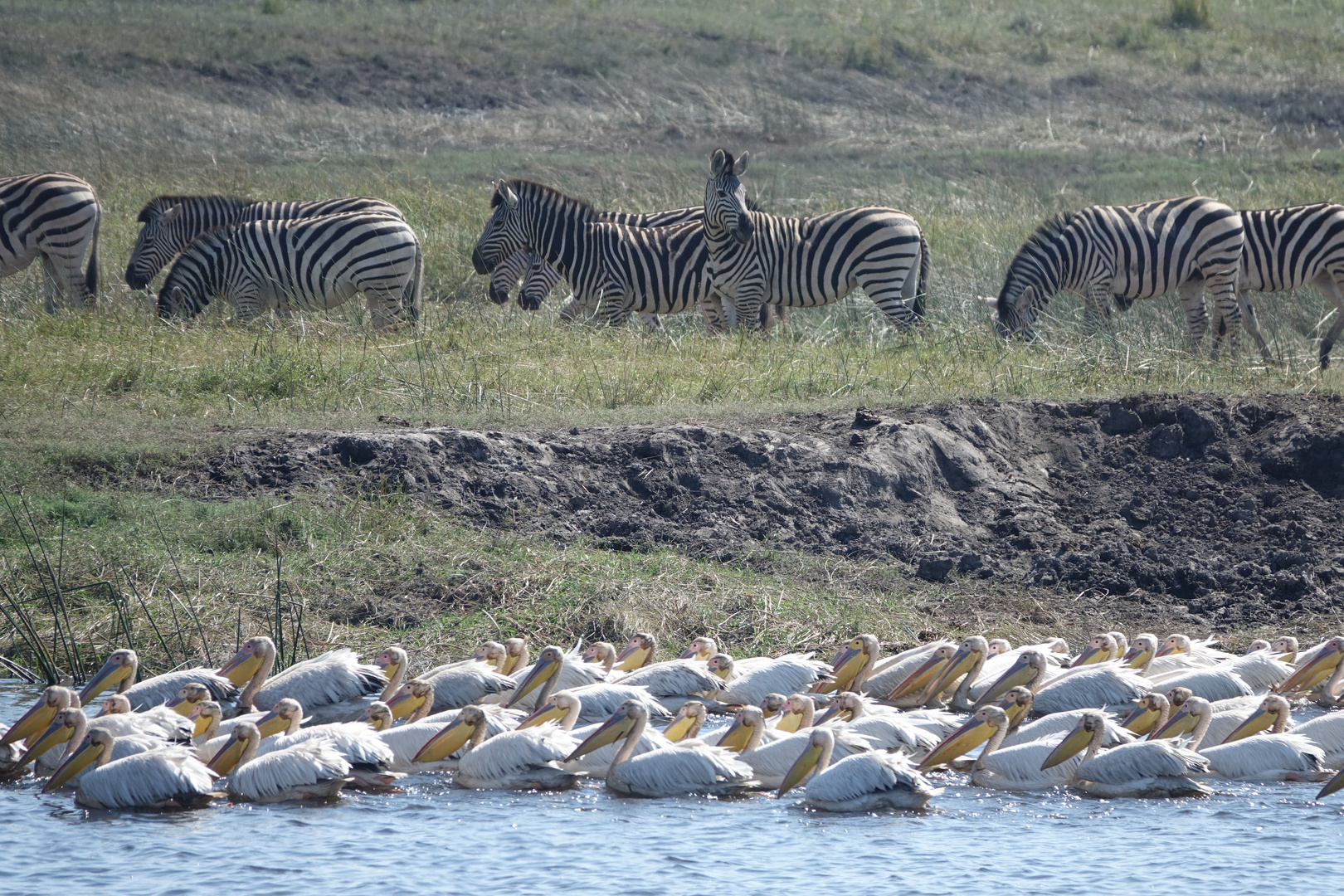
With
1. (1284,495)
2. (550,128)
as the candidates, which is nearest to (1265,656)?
(1284,495)

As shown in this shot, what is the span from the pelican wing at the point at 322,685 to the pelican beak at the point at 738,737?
1725 mm

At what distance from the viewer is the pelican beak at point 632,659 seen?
7.69 meters

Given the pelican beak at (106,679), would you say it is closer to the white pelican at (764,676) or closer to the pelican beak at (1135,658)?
the white pelican at (764,676)

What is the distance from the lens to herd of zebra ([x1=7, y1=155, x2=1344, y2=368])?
14.3 meters

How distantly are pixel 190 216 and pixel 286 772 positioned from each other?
10803 millimetres

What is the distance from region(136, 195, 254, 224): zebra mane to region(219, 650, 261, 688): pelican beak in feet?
30.6

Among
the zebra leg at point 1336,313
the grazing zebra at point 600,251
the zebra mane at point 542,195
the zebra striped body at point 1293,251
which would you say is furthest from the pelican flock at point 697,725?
the zebra mane at point 542,195

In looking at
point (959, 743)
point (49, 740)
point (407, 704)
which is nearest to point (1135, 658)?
point (959, 743)

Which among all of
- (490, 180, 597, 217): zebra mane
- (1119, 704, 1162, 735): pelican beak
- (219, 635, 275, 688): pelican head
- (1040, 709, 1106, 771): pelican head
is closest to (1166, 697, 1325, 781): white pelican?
(1119, 704, 1162, 735): pelican beak

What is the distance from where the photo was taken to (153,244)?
1558cm

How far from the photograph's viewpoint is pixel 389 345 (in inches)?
486

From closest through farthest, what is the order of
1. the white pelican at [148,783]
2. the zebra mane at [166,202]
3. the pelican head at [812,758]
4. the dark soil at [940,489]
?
the white pelican at [148,783] < the pelican head at [812,758] < the dark soil at [940,489] < the zebra mane at [166,202]

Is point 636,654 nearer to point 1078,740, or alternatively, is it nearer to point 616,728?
point 616,728

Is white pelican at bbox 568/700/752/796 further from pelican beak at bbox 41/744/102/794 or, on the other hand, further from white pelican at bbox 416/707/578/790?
pelican beak at bbox 41/744/102/794
